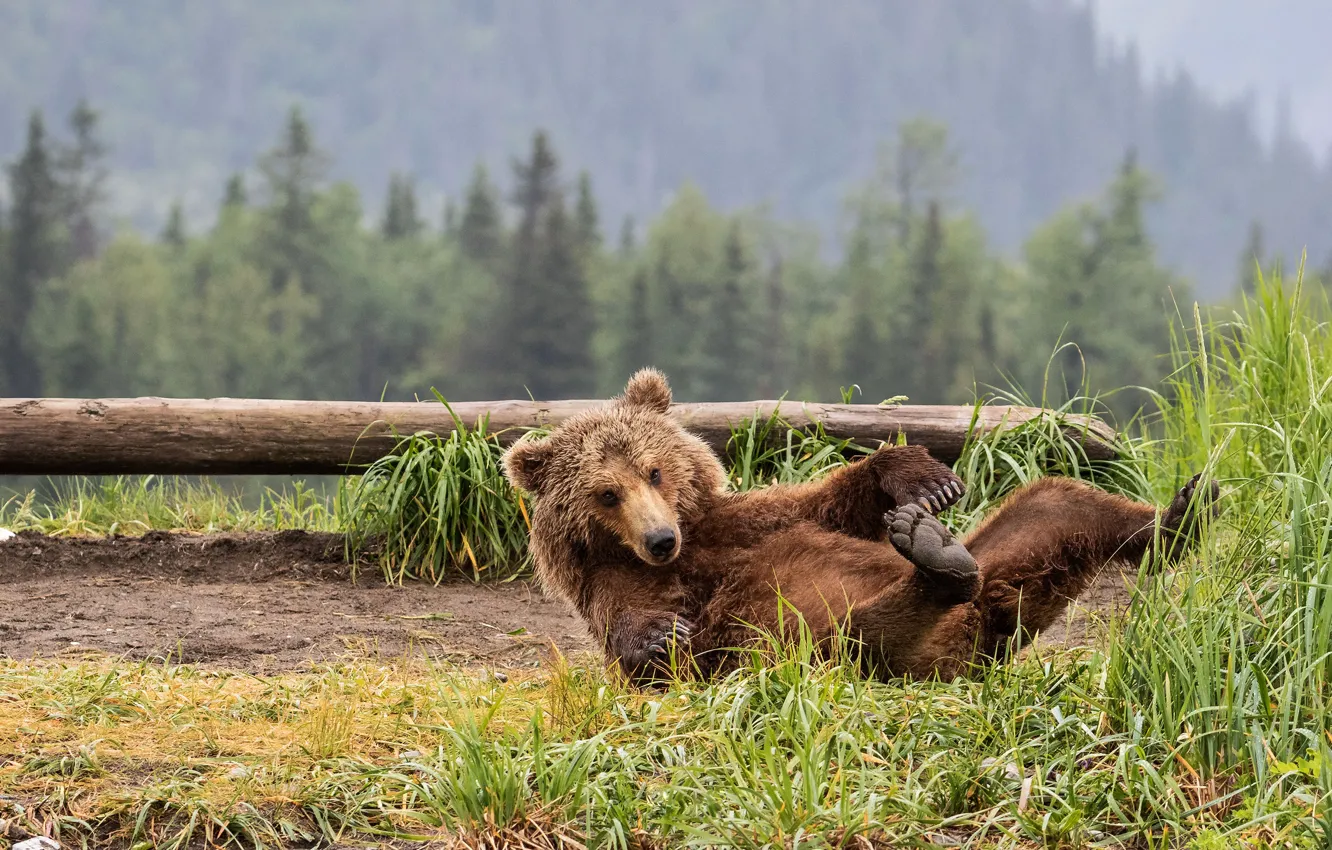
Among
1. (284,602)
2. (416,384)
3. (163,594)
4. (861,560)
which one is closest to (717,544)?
(861,560)

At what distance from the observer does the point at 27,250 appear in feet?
182

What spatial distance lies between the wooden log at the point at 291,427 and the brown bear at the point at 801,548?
7.64ft

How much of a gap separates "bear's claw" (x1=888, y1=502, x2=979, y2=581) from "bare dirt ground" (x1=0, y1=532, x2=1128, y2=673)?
0.80 m

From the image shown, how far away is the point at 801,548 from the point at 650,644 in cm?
53

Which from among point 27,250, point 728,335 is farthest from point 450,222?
point 27,250

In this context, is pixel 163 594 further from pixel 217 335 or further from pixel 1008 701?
pixel 217 335

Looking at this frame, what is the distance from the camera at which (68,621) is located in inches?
197

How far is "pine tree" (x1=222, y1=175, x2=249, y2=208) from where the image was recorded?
6919 cm

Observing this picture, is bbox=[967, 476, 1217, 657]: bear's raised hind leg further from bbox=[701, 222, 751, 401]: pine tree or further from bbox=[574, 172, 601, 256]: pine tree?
bbox=[574, 172, 601, 256]: pine tree

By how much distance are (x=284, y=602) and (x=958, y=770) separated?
149 inches

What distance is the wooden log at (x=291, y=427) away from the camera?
20.6 feet

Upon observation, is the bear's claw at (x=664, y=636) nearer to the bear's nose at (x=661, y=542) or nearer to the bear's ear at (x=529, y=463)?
the bear's nose at (x=661, y=542)

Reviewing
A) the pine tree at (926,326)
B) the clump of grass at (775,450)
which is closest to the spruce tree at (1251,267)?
the clump of grass at (775,450)

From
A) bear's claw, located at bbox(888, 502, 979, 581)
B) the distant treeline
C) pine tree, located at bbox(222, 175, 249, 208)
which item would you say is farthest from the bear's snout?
pine tree, located at bbox(222, 175, 249, 208)
